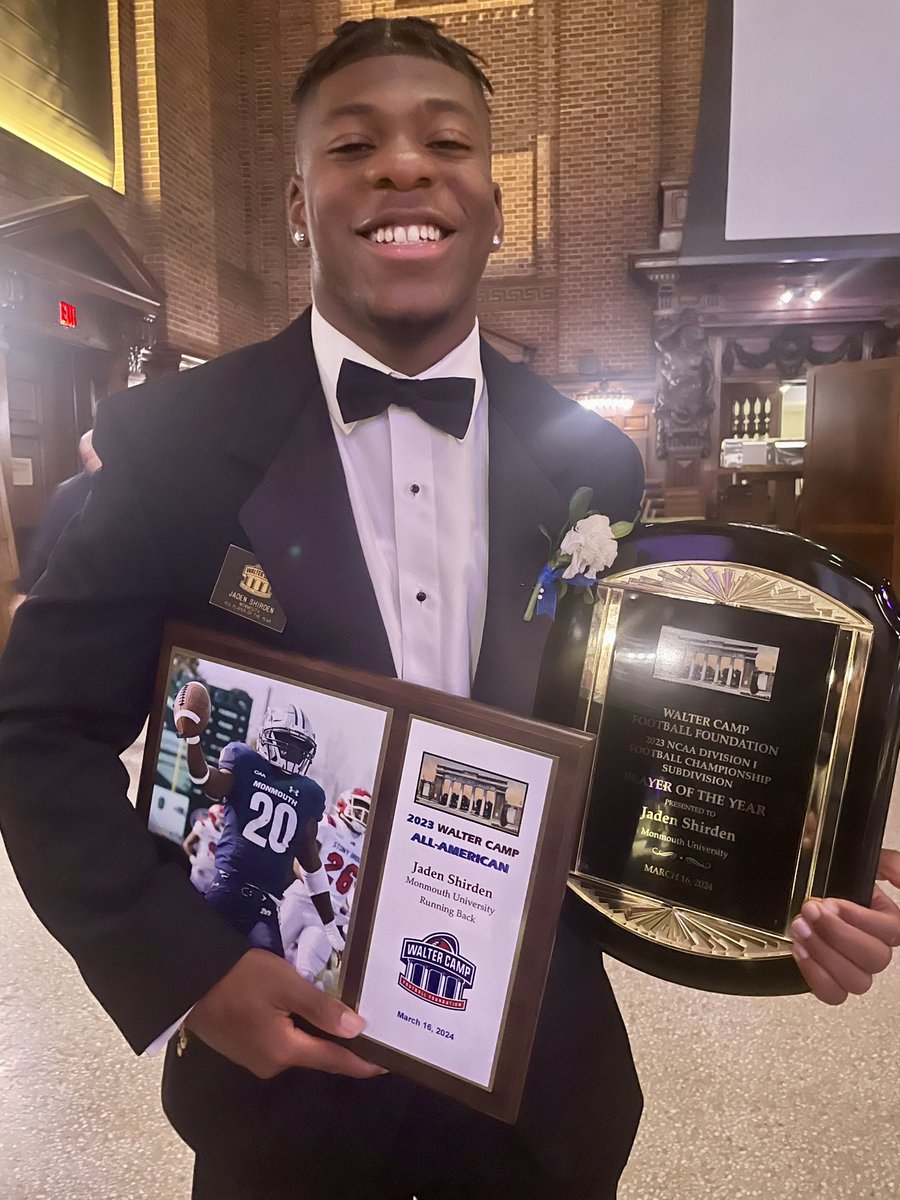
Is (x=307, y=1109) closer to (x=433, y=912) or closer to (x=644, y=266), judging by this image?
(x=433, y=912)

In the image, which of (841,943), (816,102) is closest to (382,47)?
(841,943)

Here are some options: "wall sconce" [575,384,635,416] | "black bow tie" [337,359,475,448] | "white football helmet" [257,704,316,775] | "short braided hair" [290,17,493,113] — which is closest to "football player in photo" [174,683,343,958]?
"white football helmet" [257,704,316,775]

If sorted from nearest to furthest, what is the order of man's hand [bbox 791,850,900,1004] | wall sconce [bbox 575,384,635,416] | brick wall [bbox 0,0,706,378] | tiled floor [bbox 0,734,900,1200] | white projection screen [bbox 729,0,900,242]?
1. man's hand [bbox 791,850,900,1004]
2. tiled floor [bbox 0,734,900,1200]
3. white projection screen [bbox 729,0,900,242]
4. brick wall [bbox 0,0,706,378]
5. wall sconce [bbox 575,384,635,416]

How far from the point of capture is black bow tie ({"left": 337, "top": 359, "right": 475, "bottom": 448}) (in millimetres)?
879

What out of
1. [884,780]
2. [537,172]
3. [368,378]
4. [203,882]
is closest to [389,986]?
[203,882]

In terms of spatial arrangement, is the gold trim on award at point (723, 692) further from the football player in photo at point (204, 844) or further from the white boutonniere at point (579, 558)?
the football player in photo at point (204, 844)

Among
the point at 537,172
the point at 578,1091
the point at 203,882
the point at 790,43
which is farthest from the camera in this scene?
the point at 537,172

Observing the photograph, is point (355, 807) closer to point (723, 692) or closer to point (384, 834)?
point (384, 834)

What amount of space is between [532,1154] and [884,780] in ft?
1.89

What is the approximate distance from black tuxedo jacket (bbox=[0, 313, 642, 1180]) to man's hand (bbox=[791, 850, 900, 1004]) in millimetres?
255

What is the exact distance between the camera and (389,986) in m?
0.71

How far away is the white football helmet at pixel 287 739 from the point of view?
73cm

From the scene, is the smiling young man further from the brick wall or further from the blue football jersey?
the brick wall

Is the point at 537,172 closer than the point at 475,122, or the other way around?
the point at 475,122
